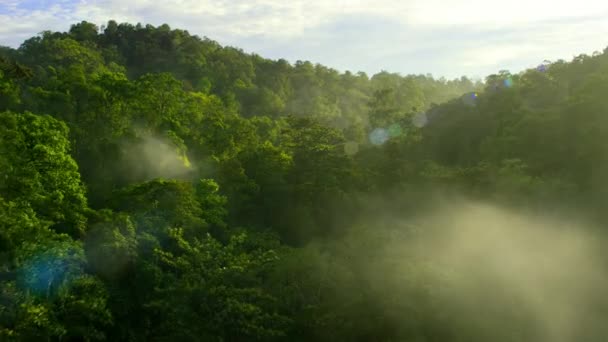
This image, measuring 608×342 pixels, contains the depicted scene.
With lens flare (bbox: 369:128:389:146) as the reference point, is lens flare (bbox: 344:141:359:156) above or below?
below

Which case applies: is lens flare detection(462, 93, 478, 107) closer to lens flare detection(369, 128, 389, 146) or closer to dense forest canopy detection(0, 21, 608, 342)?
dense forest canopy detection(0, 21, 608, 342)

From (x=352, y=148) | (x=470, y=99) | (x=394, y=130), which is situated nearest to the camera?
(x=470, y=99)

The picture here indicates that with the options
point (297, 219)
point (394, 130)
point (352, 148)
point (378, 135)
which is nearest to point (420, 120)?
point (394, 130)

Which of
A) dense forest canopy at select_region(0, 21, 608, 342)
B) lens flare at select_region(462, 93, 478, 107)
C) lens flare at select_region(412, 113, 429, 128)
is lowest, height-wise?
dense forest canopy at select_region(0, 21, 608, 342)

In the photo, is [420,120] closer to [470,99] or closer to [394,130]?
[470,99]

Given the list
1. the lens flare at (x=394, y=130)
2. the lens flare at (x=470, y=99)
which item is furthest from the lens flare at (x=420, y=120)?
the lens flare at (x=470, y=99)

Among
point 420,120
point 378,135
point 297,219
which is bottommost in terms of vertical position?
point 297,219

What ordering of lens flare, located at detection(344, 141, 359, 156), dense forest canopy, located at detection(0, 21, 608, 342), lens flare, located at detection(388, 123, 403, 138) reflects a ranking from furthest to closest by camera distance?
lens flare, located at detection(388, 123, 403, 138)
lens flare, located at detection(344, 141, 359, 156)
dense forest canopy, located at detection(0, 21, 608, 342)

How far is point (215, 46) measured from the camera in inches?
2864

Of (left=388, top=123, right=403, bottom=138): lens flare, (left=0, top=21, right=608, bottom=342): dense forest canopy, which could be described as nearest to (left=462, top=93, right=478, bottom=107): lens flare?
(left=0, top=21, right=608, bottom=342): dense forest canopy

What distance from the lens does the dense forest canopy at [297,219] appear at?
1455 cm

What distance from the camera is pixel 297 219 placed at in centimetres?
2508

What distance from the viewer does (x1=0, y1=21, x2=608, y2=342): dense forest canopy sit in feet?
47.8

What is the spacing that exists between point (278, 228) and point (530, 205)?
1061cm
